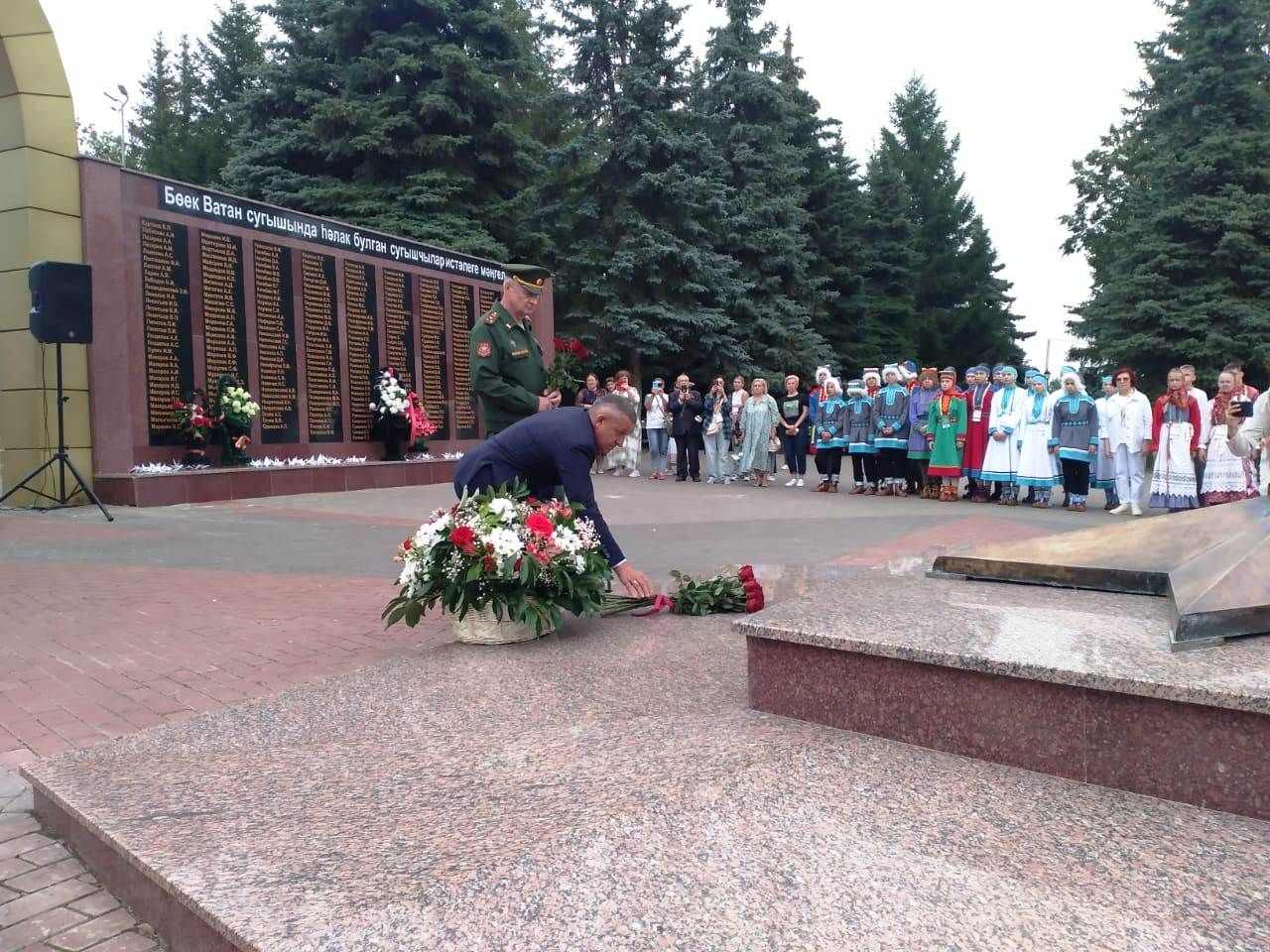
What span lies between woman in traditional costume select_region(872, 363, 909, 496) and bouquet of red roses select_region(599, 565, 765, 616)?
30.5ft

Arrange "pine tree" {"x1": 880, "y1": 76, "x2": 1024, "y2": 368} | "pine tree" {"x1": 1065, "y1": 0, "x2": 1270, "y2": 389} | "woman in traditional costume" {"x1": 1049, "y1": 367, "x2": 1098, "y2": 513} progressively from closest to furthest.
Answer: "woman in traditional costume" {"x1": 1049, "y1": 367, "x2": 1098, "y2": 513} < "pine tree" {"x1": 1065, "y1": 0, "x2": 1270, "y2": 389} < "pine tree" {"x1": 880, "y1": 76, "x2": 1024, "y2": 368}

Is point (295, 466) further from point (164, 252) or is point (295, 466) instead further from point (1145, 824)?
point (1145, 824)

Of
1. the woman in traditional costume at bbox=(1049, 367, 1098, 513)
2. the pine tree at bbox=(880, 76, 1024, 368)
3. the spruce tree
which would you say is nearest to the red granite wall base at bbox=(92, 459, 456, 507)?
the woman in traditional costume at bbox=(1049, 367, 1098, 513)

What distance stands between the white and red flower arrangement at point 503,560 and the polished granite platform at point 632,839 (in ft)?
3.04

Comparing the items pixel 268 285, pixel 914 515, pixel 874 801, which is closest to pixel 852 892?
pixel 874 801

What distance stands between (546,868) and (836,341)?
110 feet

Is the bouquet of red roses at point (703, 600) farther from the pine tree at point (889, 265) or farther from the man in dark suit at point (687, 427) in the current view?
the pine tree at point (889, 265)

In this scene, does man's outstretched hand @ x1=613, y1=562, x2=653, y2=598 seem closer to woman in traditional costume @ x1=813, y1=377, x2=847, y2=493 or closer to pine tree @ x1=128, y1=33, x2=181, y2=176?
woman in traditional costume @ x1=813, y1=377, x2=847, y2=493

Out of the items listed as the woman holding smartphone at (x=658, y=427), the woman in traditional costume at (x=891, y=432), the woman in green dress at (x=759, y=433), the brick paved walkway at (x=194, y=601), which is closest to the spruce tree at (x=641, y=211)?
the woman holding smartphone at (x=658, y=427)

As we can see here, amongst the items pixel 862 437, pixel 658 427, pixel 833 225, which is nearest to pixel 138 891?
pixel 862 437

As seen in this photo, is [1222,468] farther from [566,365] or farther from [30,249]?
[30,249]

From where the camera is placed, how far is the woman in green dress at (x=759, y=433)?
1593 cm

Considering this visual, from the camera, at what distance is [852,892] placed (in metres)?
2.06

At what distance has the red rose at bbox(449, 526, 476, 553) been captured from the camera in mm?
4230
